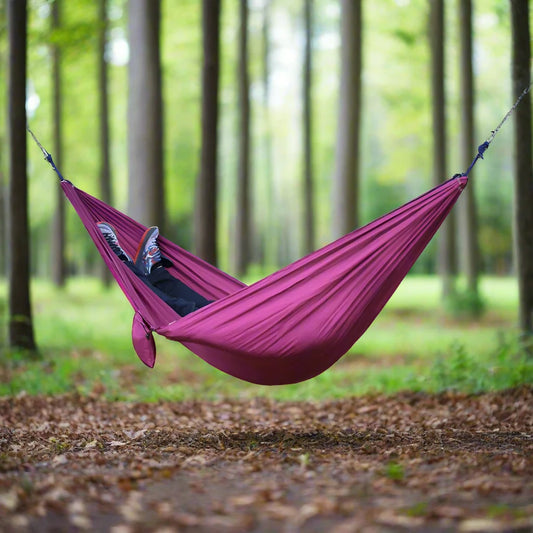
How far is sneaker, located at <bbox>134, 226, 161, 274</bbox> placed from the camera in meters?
4.04

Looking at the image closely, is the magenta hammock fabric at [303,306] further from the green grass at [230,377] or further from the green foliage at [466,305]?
the green foliage at [466,305]

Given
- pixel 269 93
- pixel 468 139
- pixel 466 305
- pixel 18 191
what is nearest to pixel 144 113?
pixel 18 191

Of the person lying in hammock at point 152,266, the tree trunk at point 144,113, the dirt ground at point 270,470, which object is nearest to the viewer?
the dirt ground at point 270,470

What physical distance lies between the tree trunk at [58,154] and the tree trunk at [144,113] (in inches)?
164

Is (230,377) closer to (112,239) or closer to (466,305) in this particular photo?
(112,239)

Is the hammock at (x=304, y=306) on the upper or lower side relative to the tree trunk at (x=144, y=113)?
lower

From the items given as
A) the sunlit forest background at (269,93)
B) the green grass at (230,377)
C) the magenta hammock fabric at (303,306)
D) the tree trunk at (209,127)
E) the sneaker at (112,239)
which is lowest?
the green grass at (230,377)

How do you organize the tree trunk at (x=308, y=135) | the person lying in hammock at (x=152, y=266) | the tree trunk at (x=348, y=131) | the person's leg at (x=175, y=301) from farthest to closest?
1. the tree trunk at (x=308, y=135)
2. the tree trunk at (x=348, y=131)
3. the person lying in hammock at (x=152, y=266)
4. the person's leg at (x=175, y=301)

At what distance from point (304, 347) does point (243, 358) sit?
0.31 m

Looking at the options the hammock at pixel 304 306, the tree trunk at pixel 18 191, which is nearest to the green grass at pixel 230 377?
the tree trunk at pixel 18 191

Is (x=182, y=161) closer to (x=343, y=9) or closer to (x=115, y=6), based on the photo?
(x=115, y=6)

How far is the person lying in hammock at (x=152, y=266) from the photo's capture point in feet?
12.9

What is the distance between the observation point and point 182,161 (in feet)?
53.2

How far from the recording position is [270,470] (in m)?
2.81
